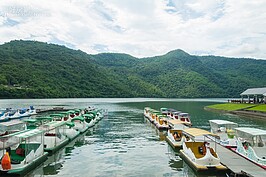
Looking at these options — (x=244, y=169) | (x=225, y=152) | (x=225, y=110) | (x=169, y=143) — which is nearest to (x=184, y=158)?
(x=225, y=152)

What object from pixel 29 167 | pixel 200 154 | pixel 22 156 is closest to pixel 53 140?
pixel 22 156

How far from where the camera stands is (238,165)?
59.3ft

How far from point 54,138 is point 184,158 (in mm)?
12827

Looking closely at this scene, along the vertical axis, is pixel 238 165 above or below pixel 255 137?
below

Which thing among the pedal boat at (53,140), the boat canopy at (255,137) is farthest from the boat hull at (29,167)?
the boat canopy at (255,137)

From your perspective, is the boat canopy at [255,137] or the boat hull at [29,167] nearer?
the boat hull at [29,167]

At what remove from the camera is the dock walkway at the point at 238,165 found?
16.1 meters

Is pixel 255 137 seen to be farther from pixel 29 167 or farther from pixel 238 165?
pixel 29 167

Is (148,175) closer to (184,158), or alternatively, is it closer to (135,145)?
(184,158)

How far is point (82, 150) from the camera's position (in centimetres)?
2628

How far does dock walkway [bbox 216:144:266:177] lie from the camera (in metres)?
16.1

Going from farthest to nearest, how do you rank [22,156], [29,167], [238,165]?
[22,156]
[29,167]
[238,165]

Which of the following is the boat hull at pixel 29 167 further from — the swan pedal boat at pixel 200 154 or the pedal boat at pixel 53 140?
the swan pedal boat at pixel 200 154

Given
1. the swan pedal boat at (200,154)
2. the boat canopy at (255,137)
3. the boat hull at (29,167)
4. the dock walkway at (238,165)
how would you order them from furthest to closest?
the boat canopy at (255,137) → the swan pedal boat at (200,154) → the boat hull at (29,167) → the dock walkway at (238,165)
